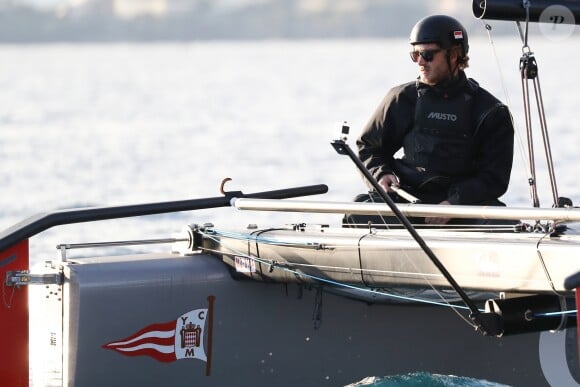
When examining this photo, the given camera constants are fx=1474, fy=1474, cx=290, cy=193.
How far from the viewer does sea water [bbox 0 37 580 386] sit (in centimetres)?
1246

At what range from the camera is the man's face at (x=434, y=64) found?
6.46 meters

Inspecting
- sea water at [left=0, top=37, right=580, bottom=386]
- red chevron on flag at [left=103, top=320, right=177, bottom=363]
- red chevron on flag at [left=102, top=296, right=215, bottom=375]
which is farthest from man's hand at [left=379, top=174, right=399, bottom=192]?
red chevron on flag at [left=103, top=320, right=177, bottom=363]

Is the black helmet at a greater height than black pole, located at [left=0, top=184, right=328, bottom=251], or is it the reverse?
the black helmet

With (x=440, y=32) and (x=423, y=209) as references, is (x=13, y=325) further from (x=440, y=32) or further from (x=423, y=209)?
(x=440, y=32)

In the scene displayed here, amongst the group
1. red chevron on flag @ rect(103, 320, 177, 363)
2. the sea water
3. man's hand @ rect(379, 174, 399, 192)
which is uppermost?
the sea water

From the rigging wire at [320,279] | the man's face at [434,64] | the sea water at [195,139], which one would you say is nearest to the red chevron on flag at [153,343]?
the rigging wire at [320,279]

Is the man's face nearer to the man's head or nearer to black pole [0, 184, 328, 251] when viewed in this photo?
the man's head

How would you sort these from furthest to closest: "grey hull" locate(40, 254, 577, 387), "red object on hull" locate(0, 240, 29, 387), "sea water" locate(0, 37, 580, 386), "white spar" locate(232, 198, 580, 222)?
"sea water" locate(0, 37, 580, 386), "grey hull" locate(40, 254, 577, 387), "red object on hull" locate(0, 240, 29, 387), "white spar" locate(232, 198, 580, 222)

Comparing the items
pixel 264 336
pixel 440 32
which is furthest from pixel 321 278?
pixel 440 32

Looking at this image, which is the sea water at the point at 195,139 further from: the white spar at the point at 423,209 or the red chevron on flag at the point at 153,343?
the red chevron on flag at the point at 153,343

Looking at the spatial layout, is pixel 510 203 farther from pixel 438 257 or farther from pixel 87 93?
pixel 87 93

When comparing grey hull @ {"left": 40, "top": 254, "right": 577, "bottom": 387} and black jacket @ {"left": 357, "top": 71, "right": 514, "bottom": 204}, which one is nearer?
grey hull @ {"left": 40, "top": 254, "right": 577, "bottom": 387}

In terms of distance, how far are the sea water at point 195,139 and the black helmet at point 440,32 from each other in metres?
0.24

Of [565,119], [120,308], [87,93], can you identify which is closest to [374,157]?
[120,308]
